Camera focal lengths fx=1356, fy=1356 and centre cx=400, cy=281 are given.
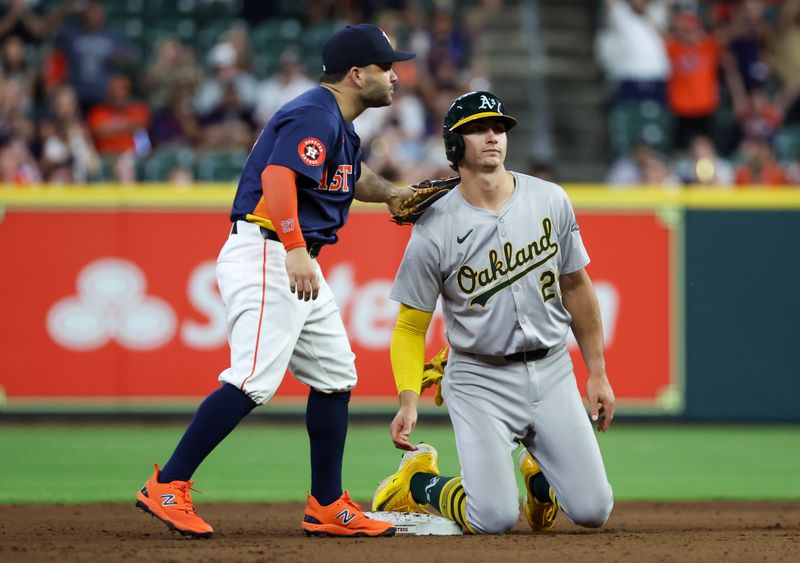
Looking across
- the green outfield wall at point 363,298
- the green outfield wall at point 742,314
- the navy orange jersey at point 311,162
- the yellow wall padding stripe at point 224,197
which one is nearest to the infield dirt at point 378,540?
the navy orange jersey at point 311,162

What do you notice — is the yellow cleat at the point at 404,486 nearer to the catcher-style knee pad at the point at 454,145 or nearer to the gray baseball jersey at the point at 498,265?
the gray baseball jersey at the point at 498,265

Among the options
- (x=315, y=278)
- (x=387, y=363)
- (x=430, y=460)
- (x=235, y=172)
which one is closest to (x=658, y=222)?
(x=387, y=363)

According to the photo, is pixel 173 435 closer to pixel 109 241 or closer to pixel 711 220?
pixel 109 241

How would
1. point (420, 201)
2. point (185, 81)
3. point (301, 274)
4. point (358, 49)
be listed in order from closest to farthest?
point (301, 274), point (358, 49), point (420, 201), point (185, 81)

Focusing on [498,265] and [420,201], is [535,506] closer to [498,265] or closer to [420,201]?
[498,265]

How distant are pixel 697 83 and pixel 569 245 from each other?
8.39 meters

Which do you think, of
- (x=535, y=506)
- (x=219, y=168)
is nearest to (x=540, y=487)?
(x=535, y=506)

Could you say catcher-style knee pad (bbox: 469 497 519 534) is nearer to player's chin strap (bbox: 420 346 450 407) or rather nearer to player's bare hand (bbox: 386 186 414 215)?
player's chin strap (bbox: 420 346 450 407)

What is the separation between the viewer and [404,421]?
17.2 ft

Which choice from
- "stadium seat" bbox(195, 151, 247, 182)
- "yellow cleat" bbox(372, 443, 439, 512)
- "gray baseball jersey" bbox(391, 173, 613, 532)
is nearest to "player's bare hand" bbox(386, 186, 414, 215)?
"gray baseball jersey" bbox(391, 173, 613, 532)

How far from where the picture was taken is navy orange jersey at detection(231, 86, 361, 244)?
5.16 m

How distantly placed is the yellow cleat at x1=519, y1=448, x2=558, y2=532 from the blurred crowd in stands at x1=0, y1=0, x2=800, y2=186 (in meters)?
5.93

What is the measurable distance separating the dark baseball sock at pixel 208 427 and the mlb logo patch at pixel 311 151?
925 mm

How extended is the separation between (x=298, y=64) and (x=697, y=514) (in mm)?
7923
